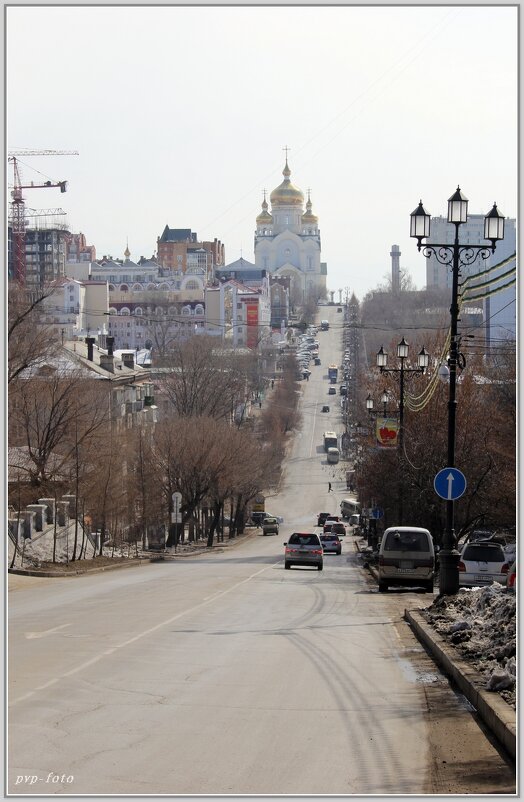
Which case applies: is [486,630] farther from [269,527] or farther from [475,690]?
[269,527]

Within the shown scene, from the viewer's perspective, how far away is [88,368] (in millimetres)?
82562

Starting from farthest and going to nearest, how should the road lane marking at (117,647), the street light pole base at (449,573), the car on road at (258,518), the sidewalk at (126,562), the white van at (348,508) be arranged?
1. the white van at (348,508)
2. the car on road at (258,518)
3. the sidewalk at (126,562)
4. the street light pole base at (449,573)
5. the road lane marking at (117,647)

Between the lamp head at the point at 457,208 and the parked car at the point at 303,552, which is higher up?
the lamp head at the point at 457,208

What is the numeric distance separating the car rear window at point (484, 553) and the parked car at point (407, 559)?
0.87 metres

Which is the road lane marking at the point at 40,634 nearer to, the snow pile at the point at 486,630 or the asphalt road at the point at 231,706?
the asphalt road at the point at 231,706

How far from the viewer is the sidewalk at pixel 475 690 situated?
31.0 ft

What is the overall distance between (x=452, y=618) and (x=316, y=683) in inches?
230

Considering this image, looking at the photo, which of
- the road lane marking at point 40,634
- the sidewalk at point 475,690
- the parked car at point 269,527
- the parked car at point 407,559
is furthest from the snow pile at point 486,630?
the parked car at point 269,527

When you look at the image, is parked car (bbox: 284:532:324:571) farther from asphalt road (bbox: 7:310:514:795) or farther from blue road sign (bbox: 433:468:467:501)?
blue road sign (bbox: 433:468:467:501)

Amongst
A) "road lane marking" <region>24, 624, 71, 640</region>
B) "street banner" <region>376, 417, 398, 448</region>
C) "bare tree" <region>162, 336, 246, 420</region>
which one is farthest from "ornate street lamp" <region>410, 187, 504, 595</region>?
"bare tree" <region>162, 336, 246, 420</region>

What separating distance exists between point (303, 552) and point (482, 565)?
1363 cm

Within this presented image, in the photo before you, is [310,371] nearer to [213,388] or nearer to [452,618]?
[213,388]

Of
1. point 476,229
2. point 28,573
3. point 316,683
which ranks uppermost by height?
point 476,229

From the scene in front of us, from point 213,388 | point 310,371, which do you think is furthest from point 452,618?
point 310,371
